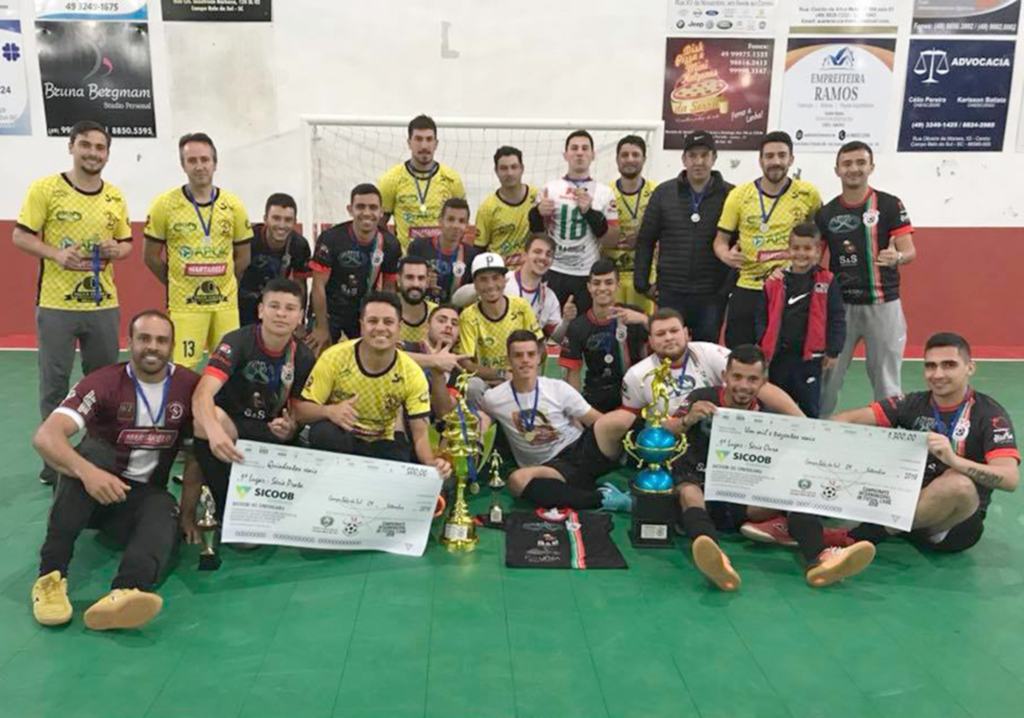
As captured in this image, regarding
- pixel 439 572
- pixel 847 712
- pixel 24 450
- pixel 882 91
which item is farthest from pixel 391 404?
pixel 882 91

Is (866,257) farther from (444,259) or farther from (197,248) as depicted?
(197,248)

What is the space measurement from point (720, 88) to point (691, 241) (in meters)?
3.50

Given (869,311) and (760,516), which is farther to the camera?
(869,311)

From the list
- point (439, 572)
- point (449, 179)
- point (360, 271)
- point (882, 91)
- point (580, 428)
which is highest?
point (882, 91)

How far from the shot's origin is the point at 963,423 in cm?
372

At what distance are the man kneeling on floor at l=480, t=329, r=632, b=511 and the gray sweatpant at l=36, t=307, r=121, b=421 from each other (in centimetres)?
228

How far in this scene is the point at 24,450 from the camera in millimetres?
5145

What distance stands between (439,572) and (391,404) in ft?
3.13

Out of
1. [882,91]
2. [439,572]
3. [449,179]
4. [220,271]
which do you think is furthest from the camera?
[882,91]

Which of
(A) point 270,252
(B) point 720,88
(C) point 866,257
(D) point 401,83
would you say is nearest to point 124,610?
(A) point 270,252

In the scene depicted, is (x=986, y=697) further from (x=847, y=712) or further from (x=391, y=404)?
(x=391, y=404)

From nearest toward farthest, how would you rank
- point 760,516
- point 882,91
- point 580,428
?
point 760,516
point 580,428
point 882,91

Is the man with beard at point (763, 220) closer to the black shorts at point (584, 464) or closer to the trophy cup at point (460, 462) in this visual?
the black shorts at point (584, 464)

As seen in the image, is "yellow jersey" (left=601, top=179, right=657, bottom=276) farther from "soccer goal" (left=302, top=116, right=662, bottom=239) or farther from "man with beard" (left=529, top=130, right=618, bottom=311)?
"soccer goal" (left=302, top=116, right=662, bottom=239)
